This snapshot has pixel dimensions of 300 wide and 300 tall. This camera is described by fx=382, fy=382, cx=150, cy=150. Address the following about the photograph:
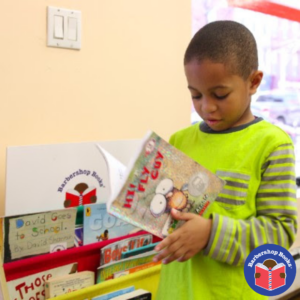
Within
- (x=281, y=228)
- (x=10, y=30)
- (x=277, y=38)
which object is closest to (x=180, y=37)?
(x=10, y=30)

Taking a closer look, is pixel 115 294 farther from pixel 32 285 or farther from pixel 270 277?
pixel 270 277

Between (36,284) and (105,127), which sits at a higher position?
(105,127)

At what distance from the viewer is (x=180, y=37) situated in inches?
42.5

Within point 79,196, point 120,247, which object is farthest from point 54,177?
point 120,247

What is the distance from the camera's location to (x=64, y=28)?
871 mm

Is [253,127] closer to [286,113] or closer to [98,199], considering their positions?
[98,199]

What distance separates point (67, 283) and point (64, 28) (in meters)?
0.55

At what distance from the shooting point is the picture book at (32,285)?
0.69m

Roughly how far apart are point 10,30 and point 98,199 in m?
0.41

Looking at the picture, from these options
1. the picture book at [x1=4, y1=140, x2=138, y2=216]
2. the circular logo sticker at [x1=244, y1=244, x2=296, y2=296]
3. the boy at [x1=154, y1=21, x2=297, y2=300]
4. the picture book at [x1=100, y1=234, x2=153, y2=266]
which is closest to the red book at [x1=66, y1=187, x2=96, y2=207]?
the picture book at [x1=4, y1=140, x2=138, y2=216]

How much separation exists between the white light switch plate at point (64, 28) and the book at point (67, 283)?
501mm

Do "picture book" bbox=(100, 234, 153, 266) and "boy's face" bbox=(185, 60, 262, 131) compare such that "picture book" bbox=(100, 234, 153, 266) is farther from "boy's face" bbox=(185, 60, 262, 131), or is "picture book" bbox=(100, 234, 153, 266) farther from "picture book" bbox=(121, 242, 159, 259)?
"boy's face" bbox=(185, 60, 262, 131)

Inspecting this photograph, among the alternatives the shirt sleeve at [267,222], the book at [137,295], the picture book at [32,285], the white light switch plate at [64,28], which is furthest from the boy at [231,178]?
the white light switch plate at [64,28]

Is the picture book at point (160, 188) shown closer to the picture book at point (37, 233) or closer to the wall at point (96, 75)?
the picture book at point (37, 233)
